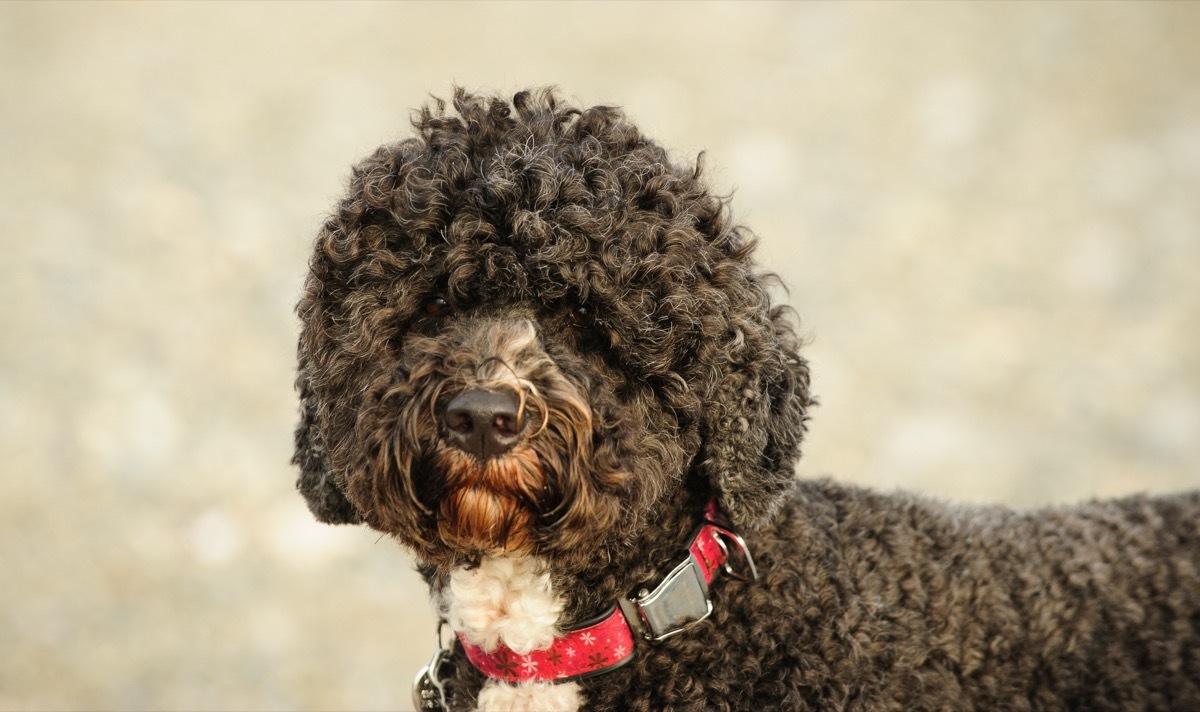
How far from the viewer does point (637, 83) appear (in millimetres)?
12414

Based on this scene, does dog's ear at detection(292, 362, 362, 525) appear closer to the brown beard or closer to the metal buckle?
the brown beard

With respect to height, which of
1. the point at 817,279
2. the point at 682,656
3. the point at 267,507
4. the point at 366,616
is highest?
the point at 817,279

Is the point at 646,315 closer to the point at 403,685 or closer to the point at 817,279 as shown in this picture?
the point at 403,685

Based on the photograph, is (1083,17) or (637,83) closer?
(637,83)

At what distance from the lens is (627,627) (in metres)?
2.87

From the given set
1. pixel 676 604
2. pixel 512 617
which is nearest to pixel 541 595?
pixel 512 617

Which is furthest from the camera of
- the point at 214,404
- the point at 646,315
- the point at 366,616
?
the point at 214,404

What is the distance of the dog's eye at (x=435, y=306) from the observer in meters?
2.88

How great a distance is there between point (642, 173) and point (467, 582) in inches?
45.1

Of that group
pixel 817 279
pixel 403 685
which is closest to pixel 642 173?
pixel 403 685

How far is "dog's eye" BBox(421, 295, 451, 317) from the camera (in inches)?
113

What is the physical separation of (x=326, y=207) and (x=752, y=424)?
4933 millimetres

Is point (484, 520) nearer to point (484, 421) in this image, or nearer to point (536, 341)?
point (484, 421)

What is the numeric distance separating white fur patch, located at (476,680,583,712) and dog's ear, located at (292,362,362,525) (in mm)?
610
